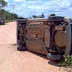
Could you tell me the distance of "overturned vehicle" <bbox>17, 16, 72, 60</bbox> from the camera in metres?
5.15

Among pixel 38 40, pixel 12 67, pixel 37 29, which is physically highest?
pixel 37 29

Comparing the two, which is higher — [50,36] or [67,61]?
[50,36]

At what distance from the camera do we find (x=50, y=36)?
18.2 feet

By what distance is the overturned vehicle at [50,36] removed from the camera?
5148 millimetres

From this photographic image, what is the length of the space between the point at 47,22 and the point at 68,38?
3.90ft

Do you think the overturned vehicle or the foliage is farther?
the overturned vehicle

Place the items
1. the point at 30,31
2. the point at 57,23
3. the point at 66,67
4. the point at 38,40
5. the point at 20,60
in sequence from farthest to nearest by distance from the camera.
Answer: the point at 30,31
the point at 38,40
the point at 20,60
the point at 57,23
the point at 66,67

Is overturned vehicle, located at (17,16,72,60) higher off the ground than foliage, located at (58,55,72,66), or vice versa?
overturned vehicle, located at (17,16,72,60)

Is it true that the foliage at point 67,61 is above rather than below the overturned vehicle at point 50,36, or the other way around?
below

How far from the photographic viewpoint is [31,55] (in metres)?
6.49

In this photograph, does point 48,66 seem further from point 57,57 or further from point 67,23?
point 67,23

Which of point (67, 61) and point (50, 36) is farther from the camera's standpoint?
point (50, 36)

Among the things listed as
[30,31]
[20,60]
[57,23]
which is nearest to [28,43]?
[30,31]

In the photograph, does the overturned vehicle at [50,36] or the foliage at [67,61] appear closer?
the foliage at [67,61]
